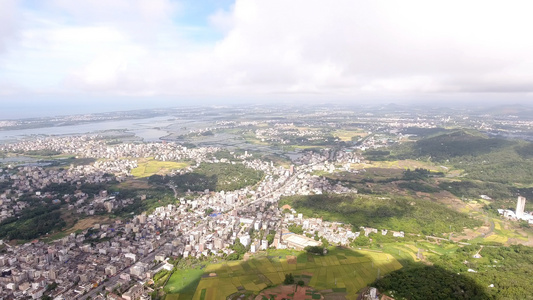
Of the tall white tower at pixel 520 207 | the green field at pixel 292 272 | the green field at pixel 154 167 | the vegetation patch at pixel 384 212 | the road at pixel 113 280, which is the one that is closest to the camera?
the road at pixel 113 280

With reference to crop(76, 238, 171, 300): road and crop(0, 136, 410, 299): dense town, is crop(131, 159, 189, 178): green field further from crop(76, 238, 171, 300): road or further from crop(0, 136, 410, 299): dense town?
crop(76, 238, 171, 300): road

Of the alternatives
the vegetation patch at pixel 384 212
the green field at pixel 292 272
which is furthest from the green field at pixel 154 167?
the green field at pixel 292 272

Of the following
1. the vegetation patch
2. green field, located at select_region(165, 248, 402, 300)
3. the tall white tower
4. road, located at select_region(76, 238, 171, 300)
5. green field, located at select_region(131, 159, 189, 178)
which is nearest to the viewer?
road, located at select_region(76, 238, 171, 300)

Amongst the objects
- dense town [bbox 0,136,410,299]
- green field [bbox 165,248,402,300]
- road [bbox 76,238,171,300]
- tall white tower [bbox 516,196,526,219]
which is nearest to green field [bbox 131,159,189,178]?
dense town [bbox 0,136,410,299]

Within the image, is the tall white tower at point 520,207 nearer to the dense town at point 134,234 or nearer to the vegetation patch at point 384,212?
the vegetation patch at point 384,212

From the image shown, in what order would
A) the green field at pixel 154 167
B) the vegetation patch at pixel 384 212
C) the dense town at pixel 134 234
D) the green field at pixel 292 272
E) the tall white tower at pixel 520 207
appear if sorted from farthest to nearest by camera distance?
the green field at pixel 154 167
the tall white tower at pixel 520 207
the vegetation patch at pixel 384 212
the dense town at pixel 134 234
the green field at pixel 292 272

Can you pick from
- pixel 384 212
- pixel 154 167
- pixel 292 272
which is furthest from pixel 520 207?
pixel 154 167

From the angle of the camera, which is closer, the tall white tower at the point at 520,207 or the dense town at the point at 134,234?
the dense town at the point at 134,234
